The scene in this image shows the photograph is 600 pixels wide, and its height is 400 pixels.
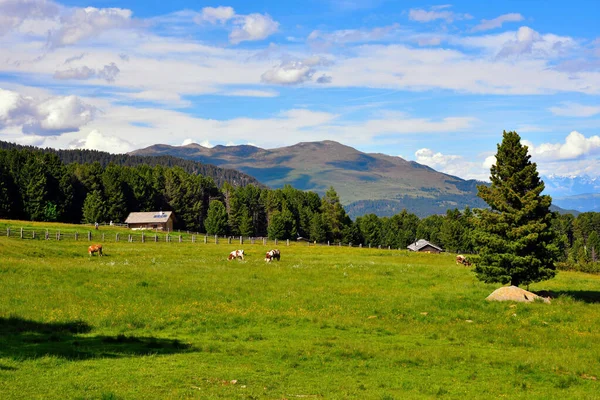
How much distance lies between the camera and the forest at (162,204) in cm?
13212

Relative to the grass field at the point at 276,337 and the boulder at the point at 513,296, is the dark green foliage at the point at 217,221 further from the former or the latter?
the boulder at the point at 513,296

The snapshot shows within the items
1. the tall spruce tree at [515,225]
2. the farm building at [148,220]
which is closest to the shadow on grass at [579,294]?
the tall spruce tree at [515,225]

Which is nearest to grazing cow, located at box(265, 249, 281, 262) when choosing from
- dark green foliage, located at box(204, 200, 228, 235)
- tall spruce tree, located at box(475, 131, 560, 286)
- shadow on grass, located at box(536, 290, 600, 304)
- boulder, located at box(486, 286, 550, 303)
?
tall spruce tree, located at box(475, 131, 560, 286)

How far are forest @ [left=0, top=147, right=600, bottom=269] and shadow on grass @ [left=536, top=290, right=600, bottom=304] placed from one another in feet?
269

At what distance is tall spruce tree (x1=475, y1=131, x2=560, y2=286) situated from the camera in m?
38.6

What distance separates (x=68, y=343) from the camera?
75.1 ft

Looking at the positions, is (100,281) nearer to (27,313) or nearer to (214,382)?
(27,313)

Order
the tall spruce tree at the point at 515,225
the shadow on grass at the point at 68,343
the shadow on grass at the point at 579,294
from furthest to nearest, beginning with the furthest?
the shadow on grass at the point at 579,294 → the tall spruce tree at the point at 515,225 → the shadow on grass at the point at 68,343

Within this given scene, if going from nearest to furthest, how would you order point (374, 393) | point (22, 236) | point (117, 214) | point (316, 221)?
1. point (374, 393)
2. point (22, 236)
3. point (117, 214)
4. point (316, 221)

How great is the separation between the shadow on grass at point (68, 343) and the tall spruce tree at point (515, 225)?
2539cm

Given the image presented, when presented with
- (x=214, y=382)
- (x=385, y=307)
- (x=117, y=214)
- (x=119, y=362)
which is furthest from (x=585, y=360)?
(x=117, y=214)

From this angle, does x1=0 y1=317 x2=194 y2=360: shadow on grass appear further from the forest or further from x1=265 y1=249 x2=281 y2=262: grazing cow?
the forest

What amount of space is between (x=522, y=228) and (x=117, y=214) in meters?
127

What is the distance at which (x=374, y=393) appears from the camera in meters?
17.4
